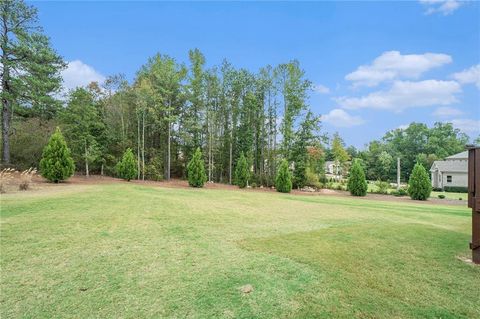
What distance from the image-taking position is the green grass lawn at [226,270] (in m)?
2.11

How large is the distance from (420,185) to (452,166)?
46.0 feet

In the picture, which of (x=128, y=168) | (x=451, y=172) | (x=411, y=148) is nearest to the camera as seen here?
(x=128, y=168)

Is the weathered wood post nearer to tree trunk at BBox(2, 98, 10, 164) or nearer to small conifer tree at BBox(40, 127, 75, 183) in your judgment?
small conifer tree at BBox(40, 127, 75, 183)

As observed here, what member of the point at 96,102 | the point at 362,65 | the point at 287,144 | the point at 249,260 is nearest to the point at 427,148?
the point at 287,144

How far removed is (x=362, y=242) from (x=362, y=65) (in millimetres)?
11012

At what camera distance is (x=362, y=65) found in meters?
12.5

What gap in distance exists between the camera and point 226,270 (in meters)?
2.76

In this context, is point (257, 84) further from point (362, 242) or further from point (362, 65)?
point (362, 242)

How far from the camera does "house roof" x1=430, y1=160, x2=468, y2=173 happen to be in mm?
23766

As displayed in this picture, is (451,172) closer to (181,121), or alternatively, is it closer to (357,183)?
(357,183)

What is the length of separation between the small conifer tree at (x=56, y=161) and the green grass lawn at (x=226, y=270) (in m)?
8.21

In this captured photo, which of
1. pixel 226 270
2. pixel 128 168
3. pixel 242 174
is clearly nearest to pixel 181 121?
pixel 128 168

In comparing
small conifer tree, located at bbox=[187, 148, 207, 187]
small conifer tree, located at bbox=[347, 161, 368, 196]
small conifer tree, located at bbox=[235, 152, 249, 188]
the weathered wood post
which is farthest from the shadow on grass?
small conifer tree, located at bbox=[235, 152, 249, 188]

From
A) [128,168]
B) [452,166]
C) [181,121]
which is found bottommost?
[128,168]
